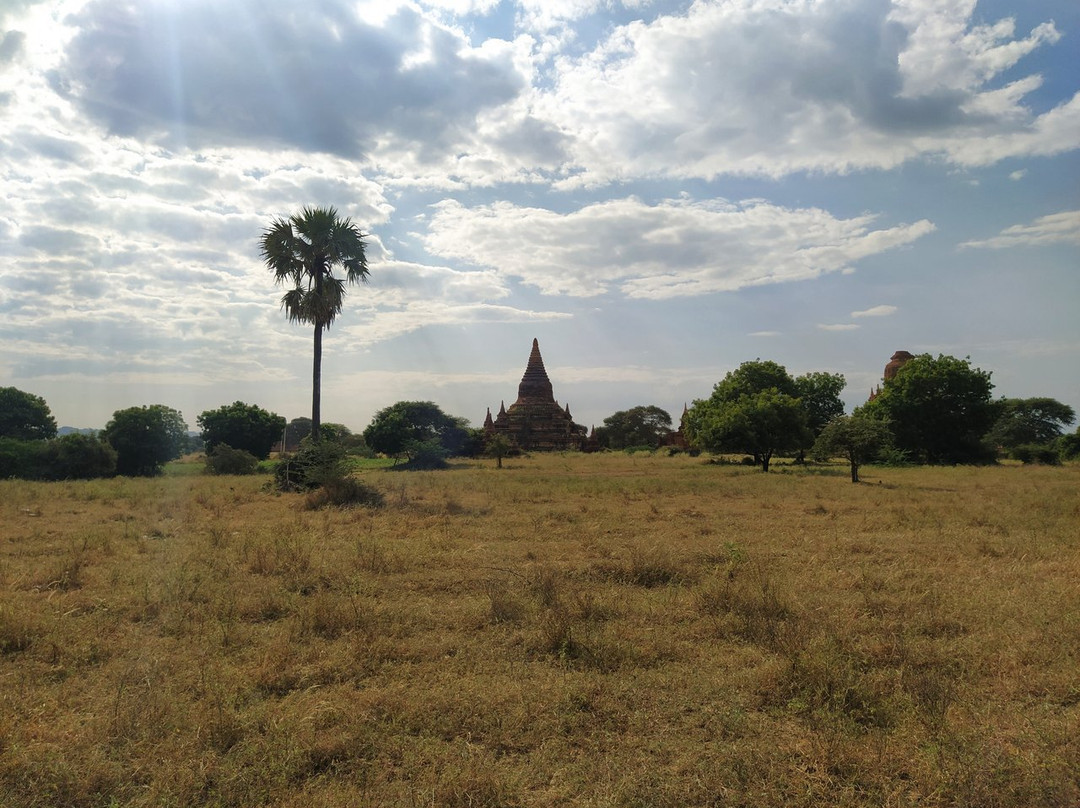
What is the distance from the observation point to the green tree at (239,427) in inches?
1670

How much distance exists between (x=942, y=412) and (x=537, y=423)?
113 ft

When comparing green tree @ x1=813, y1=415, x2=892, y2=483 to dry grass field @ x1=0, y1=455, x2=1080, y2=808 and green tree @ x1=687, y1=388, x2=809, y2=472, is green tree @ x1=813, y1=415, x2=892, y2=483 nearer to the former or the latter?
green tree @ x1=687, y1=388, x2=809, y2=472

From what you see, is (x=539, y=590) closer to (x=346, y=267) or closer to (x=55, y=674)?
(x=55, y=674)

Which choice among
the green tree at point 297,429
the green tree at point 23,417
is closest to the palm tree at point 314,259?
the green tree at point 23,417

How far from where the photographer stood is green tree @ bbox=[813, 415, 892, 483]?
987 inches

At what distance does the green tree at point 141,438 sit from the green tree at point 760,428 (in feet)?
92.3

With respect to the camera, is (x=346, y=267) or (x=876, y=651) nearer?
(x=876, y=651)

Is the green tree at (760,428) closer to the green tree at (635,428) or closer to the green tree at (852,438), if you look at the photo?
the green tree at (852,438)

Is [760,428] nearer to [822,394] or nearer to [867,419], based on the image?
[867,419]

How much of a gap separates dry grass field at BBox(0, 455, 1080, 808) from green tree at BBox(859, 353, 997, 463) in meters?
35.8

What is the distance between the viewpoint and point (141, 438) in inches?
1224

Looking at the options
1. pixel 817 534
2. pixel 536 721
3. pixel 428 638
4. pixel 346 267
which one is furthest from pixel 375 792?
pixel 346 267

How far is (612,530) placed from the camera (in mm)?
11844

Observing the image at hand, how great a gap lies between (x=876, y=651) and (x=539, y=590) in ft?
10.9
